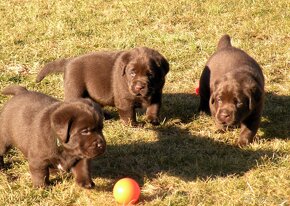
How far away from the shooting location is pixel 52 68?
22.5ft

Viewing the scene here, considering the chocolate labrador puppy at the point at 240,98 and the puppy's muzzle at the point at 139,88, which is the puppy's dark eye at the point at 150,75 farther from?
the chocolate labrador puppy at the point at 240,98

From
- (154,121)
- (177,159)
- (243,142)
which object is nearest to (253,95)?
(243,142)

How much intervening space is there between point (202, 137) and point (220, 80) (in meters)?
0.71

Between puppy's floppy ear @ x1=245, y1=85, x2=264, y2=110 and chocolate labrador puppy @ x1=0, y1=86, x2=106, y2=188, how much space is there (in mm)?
1892

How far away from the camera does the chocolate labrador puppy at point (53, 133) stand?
432 cm

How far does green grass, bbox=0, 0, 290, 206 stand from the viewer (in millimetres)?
4809

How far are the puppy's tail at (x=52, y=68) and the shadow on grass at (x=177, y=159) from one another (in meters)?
1.63

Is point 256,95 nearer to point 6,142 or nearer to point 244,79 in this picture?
point 244,79

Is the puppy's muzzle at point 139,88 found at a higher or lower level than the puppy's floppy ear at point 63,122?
lower

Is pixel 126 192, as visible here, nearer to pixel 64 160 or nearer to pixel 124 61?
pixel 64 160

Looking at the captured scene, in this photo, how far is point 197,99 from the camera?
723 cm

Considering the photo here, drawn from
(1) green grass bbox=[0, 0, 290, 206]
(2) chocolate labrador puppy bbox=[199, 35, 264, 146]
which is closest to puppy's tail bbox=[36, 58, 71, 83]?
(1) green grass bbox=[0, 0, 290, 206]

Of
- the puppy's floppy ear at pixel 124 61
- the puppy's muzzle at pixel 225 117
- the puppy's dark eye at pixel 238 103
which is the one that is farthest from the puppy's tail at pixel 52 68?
the puppy's dark eye at pixel 238 103

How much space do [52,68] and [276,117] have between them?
3.01 m
